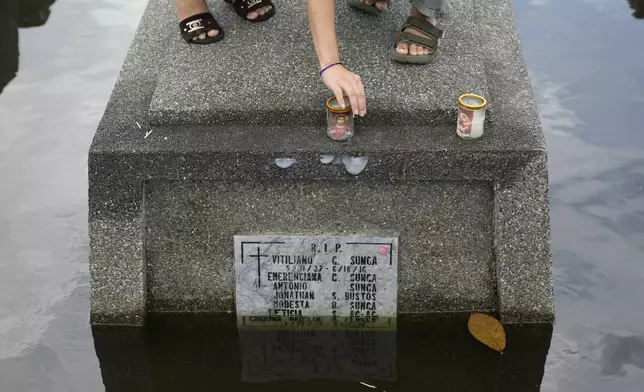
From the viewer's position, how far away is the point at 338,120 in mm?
3535

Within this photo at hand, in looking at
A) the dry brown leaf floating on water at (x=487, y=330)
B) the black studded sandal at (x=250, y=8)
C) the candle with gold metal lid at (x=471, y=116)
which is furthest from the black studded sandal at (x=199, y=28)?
the dry brown leaf floating on water at (x=487, y=330)

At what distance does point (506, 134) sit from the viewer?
11.9 ft

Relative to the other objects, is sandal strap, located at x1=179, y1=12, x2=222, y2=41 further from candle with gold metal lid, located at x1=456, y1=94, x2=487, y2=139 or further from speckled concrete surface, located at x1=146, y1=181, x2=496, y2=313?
candle with gold metal lid, located at x1=456, y1=94, x2=487, y2=139

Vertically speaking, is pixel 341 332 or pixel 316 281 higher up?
pixel 316 281

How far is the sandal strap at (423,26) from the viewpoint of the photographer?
3.98 meters

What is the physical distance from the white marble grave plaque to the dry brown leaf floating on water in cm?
32

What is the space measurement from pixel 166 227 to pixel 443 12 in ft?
4.89

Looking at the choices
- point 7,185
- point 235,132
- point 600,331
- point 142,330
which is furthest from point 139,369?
point 600,331

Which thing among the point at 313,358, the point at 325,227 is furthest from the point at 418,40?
the point at 313,358

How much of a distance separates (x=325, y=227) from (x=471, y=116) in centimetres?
72

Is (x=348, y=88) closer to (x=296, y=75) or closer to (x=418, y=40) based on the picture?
(x=296, y=75)

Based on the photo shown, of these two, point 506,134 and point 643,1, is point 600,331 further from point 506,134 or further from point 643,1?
point 643,1

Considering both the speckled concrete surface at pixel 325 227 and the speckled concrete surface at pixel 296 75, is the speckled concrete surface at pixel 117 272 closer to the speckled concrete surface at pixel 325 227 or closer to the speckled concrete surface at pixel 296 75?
the speckled concrete surface at pixel 325 227

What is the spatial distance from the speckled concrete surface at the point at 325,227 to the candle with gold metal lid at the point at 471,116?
206 millimetres
